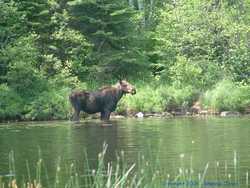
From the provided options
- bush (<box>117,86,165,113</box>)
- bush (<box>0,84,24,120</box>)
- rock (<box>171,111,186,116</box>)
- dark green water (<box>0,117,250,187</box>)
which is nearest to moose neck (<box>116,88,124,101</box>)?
bush (<box>117,86,165,113</box>)

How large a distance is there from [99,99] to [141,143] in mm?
11720

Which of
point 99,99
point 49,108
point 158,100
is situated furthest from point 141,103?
point 49,108

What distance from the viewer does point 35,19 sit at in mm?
36938

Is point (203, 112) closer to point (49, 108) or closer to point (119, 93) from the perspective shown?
point (119, 93)

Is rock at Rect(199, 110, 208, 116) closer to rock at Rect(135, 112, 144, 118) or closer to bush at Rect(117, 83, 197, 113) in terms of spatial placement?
bush at Rect(117, 83, 197, 113)

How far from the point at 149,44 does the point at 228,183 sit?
3096cm

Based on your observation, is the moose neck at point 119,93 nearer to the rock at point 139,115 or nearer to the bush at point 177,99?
the rock at point 139,115

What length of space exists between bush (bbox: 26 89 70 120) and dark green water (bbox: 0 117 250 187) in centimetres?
449

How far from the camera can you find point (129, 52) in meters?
37.3

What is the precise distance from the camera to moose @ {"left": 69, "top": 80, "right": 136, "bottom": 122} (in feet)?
95.5

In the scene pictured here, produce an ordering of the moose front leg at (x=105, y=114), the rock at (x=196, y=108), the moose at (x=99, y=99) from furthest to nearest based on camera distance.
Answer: the rock at (x=196, y=108), the moose at (x=99, y=99), the moose front leg at (x=105, y=114)

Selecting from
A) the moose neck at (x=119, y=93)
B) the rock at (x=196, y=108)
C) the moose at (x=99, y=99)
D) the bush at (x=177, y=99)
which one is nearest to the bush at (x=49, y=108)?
the moose at (x=99, y=99)

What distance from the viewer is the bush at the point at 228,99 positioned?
31906 mm

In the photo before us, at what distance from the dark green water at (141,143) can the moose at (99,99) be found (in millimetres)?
3158
